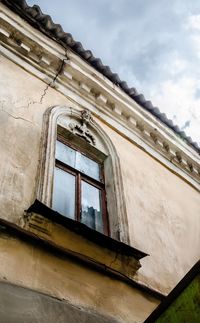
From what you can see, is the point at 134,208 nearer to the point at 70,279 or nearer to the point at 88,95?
the point at 70,279

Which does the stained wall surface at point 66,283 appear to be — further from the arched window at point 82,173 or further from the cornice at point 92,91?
the cornice at point 92,91

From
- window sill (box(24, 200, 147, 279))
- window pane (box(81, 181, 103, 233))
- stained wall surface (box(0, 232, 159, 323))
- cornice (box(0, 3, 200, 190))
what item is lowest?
stained wall surface (box(0, 232, 159, 323))

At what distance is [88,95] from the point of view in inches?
Result: 239

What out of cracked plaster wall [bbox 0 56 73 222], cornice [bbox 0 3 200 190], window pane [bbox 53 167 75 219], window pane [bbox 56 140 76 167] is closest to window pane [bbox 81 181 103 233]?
window pane [bbox 53 167 75 219]

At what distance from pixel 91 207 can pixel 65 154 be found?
86cm

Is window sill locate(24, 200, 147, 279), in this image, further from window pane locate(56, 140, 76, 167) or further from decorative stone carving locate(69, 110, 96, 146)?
decorative stone carving locate(69, 110, 96, 146)

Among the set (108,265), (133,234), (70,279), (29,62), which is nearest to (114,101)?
(29,62)

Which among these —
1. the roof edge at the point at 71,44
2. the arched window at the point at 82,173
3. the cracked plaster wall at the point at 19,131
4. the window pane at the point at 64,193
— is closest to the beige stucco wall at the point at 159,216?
the arched window at the point at 82,173

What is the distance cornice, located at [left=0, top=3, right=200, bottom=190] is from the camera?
544 cm

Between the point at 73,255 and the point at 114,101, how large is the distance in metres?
3.67

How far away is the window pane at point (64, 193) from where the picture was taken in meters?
4.04

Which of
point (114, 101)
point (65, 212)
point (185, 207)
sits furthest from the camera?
point (114, 101)

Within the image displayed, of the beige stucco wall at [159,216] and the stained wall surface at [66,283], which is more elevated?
the beige stucco wall at [159,216]

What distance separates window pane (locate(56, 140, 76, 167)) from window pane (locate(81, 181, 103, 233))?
13.7 inches
